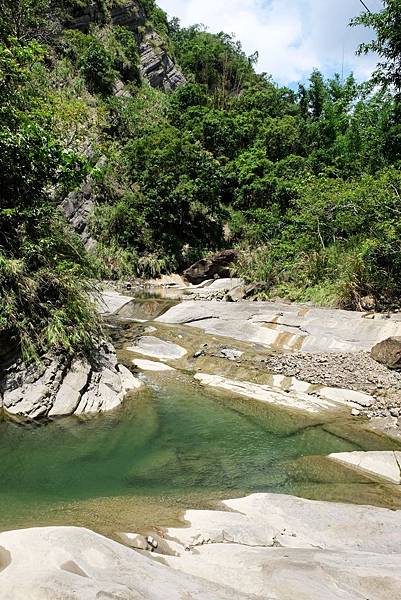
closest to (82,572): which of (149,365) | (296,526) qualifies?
(296,526)

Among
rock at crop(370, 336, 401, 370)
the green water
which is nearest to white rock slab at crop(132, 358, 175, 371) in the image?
the green water

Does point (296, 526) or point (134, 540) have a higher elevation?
point (134, 540)

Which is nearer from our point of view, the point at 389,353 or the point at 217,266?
the point at 389,353

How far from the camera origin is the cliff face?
38.8 metres

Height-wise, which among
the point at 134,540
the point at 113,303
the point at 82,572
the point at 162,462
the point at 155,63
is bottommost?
the point at 162,462

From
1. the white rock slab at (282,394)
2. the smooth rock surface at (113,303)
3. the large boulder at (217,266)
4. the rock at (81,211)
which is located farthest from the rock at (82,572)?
the rock at (81,211)

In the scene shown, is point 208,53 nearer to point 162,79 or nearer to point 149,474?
point 162,79

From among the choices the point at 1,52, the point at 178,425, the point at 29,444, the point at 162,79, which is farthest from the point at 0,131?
the point at 162,79

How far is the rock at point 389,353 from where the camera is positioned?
9.64 meters

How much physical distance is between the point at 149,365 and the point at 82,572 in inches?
292

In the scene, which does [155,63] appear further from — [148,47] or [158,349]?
[158,349]

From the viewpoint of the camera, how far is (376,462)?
6.08 m

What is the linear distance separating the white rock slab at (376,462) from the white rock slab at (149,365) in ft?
16.0

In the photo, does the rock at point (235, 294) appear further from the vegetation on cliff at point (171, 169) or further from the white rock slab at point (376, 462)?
the white rock slab at point (376, 462)
